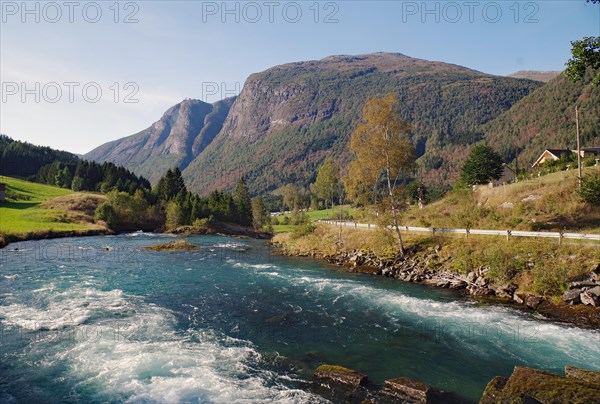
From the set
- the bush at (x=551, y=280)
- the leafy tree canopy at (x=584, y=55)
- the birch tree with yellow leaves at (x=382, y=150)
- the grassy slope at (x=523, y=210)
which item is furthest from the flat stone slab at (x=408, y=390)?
the grassy slope at (x=523, y=210)

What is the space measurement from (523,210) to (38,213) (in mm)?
92338

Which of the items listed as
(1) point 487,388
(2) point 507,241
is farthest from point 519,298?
(1) point 487,388

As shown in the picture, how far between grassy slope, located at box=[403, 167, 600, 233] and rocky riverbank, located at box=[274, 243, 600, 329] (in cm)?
835

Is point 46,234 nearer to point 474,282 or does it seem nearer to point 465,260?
point 465,260

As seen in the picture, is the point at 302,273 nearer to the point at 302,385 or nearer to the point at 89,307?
the point at 89,307

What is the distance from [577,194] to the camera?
119ft

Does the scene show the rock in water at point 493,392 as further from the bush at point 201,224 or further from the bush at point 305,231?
the bush at point 201,224

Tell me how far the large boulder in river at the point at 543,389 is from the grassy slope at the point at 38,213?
72.1 m

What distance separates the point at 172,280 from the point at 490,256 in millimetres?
27232

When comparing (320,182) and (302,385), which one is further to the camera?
(320,182)

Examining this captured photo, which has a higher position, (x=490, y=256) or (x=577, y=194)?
(x=577, y=194)

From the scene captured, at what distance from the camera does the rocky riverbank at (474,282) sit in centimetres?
2173

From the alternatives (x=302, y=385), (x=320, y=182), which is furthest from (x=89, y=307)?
(x=320, y=182)

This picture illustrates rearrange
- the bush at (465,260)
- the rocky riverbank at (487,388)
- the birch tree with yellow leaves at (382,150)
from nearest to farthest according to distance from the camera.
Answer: the rocky riverbank at (487,388), the bush at (465,260), the birch tree with yellow leaves at (382,150)
